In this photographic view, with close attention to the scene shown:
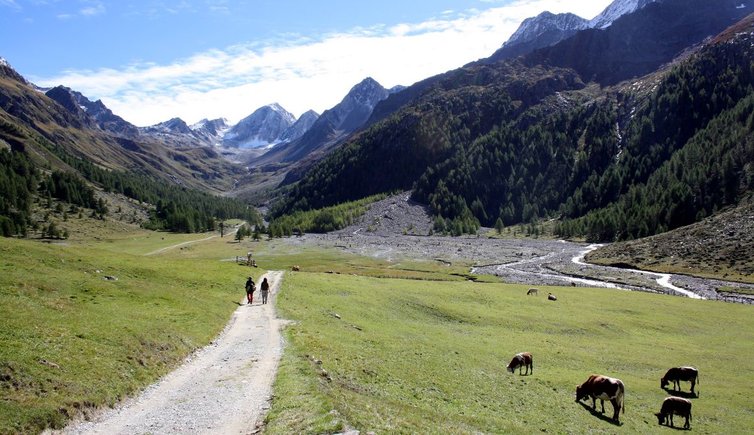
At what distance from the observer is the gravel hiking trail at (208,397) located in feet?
65.1

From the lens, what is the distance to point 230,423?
2022 centimetres

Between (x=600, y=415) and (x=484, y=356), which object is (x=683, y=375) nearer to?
(x=600, y=415)

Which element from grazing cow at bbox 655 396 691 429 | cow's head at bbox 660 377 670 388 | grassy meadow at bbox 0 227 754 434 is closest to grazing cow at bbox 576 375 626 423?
grassy meadow at bbox 0 227 754 434

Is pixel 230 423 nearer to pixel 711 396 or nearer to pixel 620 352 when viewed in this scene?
pixel 711 396

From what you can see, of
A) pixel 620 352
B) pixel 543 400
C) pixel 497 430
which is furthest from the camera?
pixel 620 352

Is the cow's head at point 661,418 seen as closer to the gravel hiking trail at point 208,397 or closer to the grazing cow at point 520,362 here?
the grazing cow at point 520,362

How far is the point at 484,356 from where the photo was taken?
42.5 metres

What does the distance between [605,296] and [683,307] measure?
38.0 feet

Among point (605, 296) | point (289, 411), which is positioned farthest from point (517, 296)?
point (289, 411)

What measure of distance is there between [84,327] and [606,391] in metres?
32.9

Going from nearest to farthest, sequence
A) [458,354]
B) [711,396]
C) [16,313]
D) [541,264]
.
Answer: [16,313] < [711,396] < [458,354] < [541,264]

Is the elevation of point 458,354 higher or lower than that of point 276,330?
lower

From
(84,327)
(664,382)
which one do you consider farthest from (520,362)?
(84,327)

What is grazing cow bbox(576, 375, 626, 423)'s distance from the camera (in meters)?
30.5
